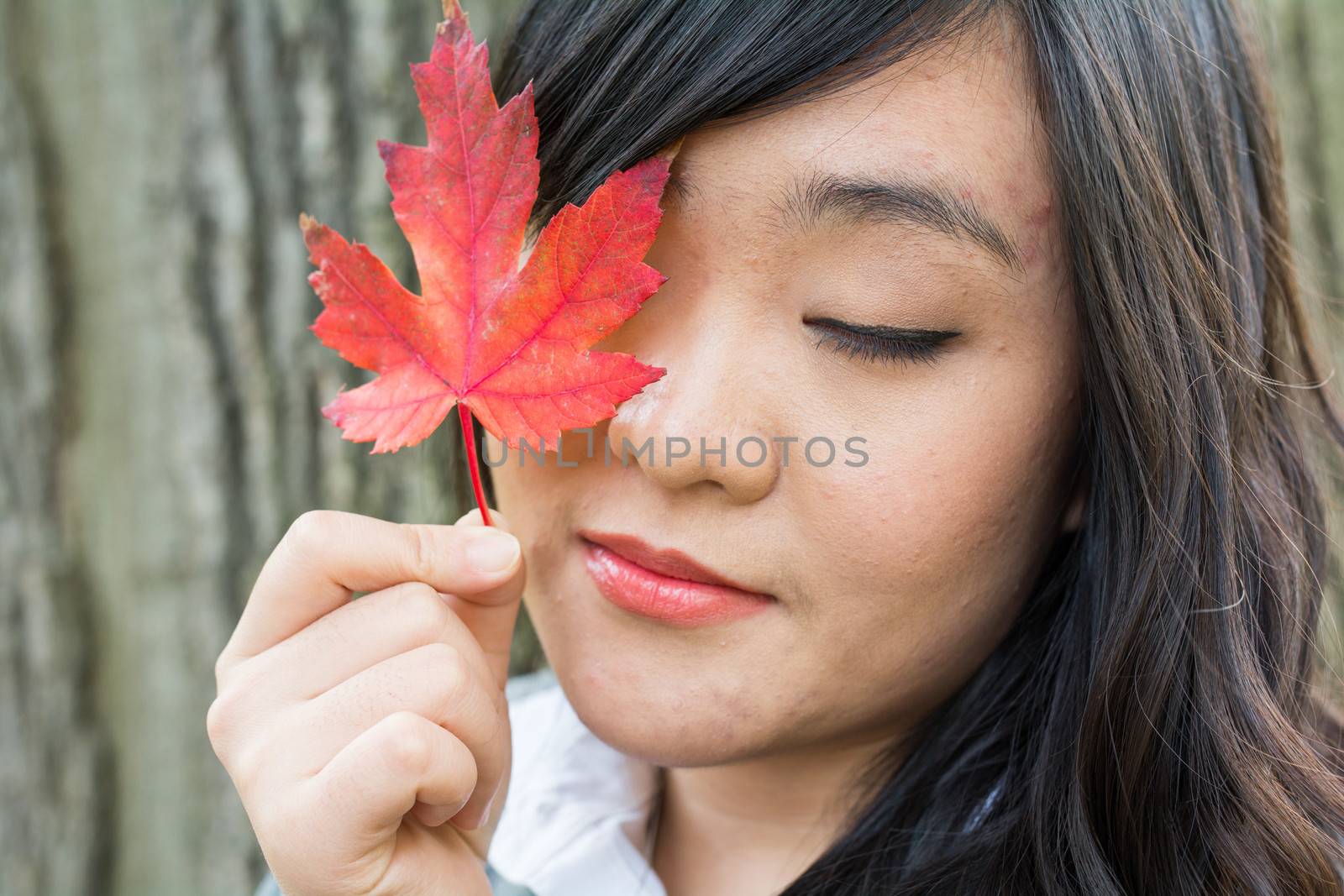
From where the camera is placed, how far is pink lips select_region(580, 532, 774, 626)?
1013 mm

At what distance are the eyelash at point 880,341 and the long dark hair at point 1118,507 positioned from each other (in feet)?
0.61

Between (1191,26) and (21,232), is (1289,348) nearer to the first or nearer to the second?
(1191,26)

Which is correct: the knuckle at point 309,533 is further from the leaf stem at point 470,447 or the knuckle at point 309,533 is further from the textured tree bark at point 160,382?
the textured tree bark at point 160,382

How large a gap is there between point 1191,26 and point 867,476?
2.12ft

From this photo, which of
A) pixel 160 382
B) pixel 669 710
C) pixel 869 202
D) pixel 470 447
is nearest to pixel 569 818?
pixel 669 710

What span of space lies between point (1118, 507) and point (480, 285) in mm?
706

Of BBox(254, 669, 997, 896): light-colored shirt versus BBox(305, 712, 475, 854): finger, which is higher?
BBox(305, 712, 475, 854): finger

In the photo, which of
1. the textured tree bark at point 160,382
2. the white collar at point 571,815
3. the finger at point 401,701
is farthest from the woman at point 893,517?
the textured tree bark at point 160,382

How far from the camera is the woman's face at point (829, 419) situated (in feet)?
3.06

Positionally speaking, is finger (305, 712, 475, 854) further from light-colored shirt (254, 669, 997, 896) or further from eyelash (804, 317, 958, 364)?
eyelash (804, 317, 958, 364)

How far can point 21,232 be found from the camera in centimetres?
172

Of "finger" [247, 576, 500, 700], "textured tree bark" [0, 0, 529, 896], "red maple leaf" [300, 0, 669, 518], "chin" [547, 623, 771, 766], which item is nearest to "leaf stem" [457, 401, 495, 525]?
"red maple leaf" [300, 0, 669, 518]

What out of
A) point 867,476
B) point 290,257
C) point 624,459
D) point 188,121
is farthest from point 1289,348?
point 188,121

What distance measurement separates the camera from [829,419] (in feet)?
3.18
